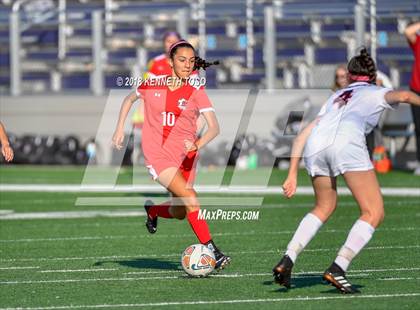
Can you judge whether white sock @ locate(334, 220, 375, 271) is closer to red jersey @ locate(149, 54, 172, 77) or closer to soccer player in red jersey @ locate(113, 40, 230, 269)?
soccer player in red jersey @ locate(113, 40, 230, 269)

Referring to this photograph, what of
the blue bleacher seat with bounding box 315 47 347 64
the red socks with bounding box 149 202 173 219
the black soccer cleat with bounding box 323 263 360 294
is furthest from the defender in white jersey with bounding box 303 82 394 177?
the blue bleacher seat with bounding box 315 47 347 64

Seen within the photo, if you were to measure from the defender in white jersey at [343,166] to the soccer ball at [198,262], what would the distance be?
1186mm

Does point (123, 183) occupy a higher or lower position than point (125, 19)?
lower

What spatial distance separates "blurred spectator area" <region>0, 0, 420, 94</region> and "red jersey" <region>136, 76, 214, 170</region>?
580 inches

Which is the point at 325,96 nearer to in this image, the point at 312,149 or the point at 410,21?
the point at 410,21

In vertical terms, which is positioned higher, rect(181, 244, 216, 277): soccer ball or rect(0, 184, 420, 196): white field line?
rect(181, 244, 216, 277): soccer ball

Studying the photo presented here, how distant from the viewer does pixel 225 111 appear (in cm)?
2492

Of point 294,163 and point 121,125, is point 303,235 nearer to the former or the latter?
point 294,163

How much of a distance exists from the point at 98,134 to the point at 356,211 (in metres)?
12.3

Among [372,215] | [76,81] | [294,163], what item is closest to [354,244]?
[372,215]

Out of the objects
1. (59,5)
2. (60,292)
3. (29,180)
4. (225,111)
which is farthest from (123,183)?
(60,292)

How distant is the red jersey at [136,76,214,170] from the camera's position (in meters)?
9.98

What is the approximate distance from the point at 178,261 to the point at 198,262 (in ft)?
4.32

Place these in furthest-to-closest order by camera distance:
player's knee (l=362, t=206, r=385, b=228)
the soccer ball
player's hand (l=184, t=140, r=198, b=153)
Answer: player's hand (l=184, t=140, r=198, b=153)
the soccer ball
player's knee (l=362, t=206, r=385, b=228)
